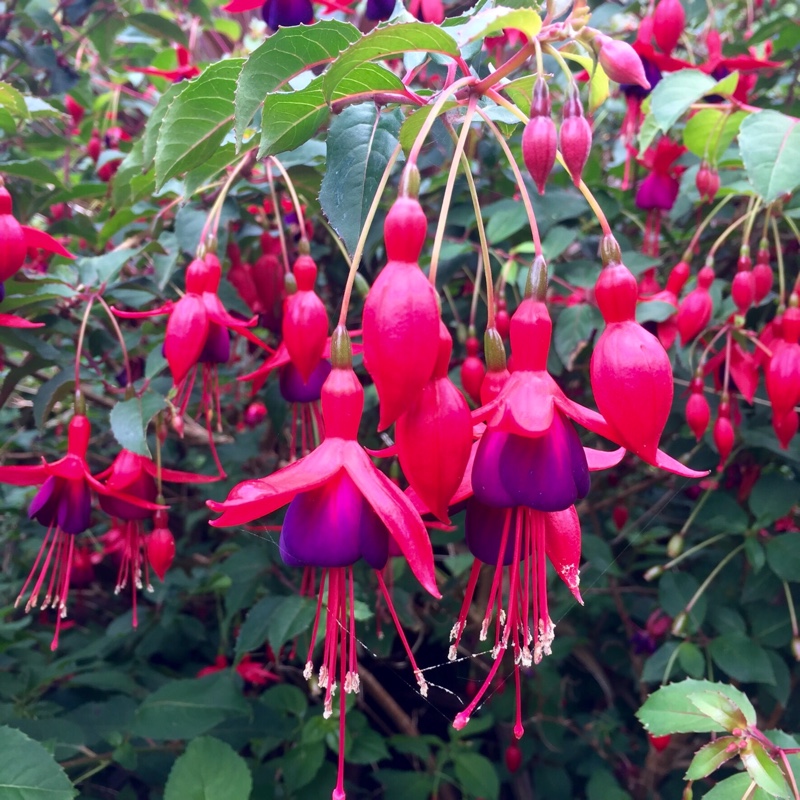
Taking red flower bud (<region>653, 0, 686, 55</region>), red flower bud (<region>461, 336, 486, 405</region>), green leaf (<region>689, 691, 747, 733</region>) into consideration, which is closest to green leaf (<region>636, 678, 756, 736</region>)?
green leaf (<region>689, 691, 747, 733</region>)

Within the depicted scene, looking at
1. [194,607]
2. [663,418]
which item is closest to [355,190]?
[663,418]

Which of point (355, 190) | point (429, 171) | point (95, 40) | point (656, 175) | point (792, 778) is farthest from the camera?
point (95, 40)

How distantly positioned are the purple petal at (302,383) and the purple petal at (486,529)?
31 cm

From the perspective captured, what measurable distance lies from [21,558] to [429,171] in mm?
1330

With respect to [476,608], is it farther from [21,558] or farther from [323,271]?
[21,558]

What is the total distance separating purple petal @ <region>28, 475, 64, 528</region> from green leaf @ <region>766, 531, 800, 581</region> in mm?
1037

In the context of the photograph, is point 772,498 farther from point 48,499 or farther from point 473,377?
point 48,499

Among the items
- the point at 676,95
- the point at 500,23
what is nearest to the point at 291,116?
the point at 500,23

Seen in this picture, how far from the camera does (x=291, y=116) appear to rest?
1.86ft

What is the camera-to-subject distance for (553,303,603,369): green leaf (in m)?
1.01

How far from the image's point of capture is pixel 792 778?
731mm

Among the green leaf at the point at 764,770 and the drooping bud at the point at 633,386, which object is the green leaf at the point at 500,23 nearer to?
the drooping bud at the point at 633,386

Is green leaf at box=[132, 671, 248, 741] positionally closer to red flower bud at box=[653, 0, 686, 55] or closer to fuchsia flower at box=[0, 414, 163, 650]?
fuchsia flower at box=[0, 414, 163, 650]

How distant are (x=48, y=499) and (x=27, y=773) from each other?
287mm
